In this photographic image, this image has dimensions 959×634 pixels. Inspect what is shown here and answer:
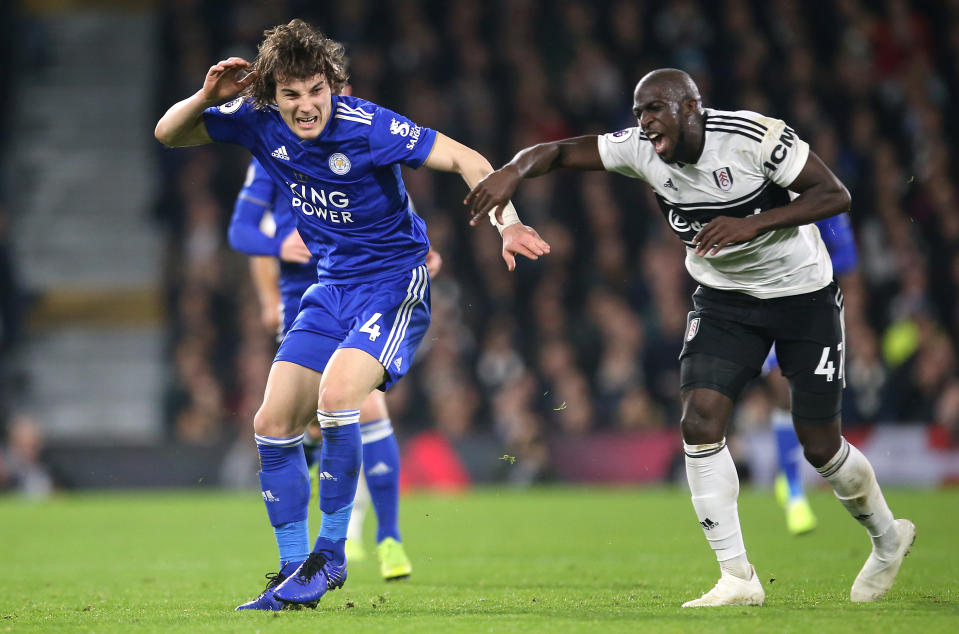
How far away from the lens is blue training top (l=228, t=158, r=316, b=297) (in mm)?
7301

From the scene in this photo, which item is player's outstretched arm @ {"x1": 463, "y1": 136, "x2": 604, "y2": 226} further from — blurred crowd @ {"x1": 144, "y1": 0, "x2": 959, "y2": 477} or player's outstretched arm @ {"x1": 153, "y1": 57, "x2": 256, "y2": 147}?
blurred crowd @ {"x1": 144, "y1": 0, "x2": 959, "y2": 477}

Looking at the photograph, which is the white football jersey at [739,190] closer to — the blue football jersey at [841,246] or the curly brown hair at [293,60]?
the curly brown hair at [293,60]

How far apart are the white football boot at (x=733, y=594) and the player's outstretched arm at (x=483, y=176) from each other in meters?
1.55

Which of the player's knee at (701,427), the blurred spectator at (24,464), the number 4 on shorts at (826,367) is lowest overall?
the blurred spectator at (24,464)

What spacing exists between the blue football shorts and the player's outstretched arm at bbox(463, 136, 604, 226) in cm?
55

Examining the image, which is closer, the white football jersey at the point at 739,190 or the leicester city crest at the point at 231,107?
the white football jersey at the point at 739,190

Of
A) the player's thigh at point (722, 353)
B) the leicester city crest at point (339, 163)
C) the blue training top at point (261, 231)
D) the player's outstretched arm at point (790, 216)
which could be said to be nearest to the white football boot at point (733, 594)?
the player's thigh at point (722, 353)

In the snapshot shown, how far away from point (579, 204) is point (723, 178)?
1133cm

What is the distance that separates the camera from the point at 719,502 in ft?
17.2

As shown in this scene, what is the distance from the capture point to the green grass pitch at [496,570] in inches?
190

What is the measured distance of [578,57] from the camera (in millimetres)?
18141

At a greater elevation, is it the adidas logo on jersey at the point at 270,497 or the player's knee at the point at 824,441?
the player's knee at the point at 824,441

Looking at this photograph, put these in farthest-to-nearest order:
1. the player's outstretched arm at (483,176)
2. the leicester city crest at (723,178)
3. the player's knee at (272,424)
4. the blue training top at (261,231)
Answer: the blue training top at (261,231), the player's knee at (272,424), the leicester city crest at (723,178), the player's outstretched arm at (483,176)

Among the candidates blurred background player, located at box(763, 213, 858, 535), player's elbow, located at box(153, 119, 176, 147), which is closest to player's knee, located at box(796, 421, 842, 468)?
blurred background player, located at box(763, 213, 858, 535)
